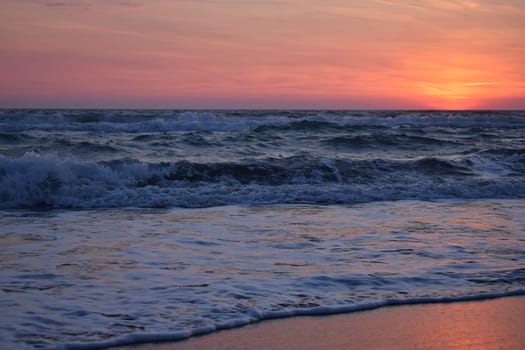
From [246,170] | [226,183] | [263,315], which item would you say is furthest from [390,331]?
[246,170]

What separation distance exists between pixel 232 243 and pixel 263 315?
2.32m

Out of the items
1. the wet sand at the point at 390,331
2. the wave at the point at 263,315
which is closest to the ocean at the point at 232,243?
the wave at the point at 263,315

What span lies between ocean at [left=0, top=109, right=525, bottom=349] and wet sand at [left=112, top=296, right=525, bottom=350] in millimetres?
144

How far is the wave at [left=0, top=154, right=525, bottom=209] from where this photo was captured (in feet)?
31.9

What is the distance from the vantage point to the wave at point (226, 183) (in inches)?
383

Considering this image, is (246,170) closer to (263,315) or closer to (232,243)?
(232,243)

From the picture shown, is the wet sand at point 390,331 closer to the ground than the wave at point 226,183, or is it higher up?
closer to the ground

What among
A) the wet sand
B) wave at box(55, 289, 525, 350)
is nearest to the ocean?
wave at box(55, 289, 525, 350)

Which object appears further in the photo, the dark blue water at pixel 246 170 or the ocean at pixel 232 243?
the dark blue water at pixel 246 170

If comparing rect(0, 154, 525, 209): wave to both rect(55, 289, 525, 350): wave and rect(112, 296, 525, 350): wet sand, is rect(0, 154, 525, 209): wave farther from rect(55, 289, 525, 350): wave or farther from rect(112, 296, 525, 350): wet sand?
rect(112, 296, 525, 350): wet sand

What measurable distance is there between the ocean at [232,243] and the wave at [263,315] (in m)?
0.01

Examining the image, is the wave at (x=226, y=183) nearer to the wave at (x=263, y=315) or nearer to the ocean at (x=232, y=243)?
the ocean at (x=232, y=243)

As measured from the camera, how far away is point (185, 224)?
7.69m

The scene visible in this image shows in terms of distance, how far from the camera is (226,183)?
11852 mm
